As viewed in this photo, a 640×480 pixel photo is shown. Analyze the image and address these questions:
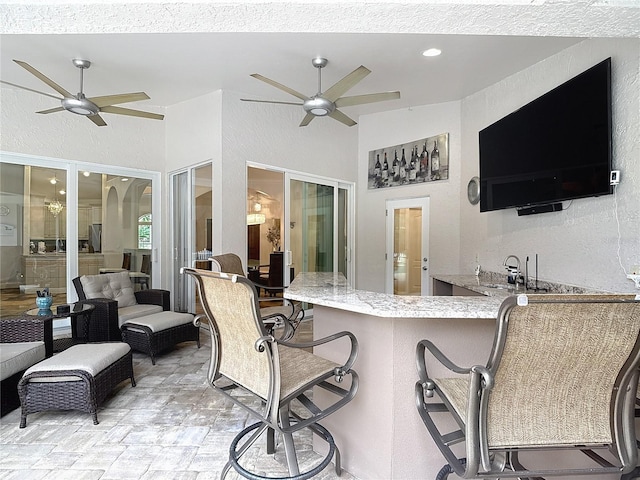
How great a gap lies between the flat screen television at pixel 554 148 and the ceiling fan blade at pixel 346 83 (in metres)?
1.59

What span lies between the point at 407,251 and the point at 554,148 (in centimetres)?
300

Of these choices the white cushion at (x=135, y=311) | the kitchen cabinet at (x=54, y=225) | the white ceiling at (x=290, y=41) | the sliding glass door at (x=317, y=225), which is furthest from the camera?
the sliding glass door at (x=317, y=225)

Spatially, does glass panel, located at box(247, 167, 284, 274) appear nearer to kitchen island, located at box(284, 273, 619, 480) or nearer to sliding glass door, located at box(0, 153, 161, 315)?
sliding glass door, located at box(0, 153, 161, 315)

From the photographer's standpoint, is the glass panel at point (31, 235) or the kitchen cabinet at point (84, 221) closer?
the glass panel at point (31, 235)

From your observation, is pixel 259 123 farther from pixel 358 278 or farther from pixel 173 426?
pixel 173 426

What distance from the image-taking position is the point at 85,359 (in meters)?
2.53

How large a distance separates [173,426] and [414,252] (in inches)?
169

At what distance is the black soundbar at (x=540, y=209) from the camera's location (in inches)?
127

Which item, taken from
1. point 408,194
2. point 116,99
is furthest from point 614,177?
point 116,99

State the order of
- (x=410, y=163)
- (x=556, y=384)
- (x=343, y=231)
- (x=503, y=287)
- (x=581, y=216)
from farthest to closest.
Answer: (x=343, y=231)
(x=410, y=163)
(x=503, y=287)
(x=581, y=216)
(x=556, y=384)

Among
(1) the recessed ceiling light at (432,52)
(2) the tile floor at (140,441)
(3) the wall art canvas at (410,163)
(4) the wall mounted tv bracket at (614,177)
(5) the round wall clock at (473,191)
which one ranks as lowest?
(2) the tile floor at (140,441)

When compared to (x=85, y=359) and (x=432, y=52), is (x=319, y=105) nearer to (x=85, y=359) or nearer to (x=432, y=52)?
(x=432, y=52)

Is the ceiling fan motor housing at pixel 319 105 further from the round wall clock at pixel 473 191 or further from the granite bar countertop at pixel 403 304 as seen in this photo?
the granite bar countertop at pixel 403 304

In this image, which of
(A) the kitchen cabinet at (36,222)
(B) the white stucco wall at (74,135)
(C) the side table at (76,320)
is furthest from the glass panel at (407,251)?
(A) the kitchen cabinet at (36,222)
